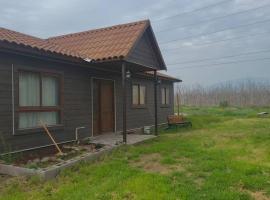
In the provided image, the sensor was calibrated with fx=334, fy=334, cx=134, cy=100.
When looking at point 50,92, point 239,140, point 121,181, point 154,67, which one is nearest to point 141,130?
point 154,67

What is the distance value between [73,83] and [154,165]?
418cm

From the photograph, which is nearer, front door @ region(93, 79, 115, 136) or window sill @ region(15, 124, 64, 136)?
window sill @ region(15, 124, 64, 136)

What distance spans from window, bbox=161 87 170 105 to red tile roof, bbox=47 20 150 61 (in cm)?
605

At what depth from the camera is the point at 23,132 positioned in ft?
27.3

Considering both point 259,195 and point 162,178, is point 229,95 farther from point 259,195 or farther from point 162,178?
point 259,195

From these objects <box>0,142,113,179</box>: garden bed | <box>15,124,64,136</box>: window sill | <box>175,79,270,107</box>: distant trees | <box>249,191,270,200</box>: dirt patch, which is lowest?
<box>249,191,270,200</box>: dirt patch

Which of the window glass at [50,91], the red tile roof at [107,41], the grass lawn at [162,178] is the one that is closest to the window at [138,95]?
the red tile roof at [107,41]

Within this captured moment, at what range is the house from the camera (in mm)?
8031

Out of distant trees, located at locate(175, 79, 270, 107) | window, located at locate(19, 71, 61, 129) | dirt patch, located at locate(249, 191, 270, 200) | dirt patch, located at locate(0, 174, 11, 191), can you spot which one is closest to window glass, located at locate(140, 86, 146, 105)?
window, located at locate(19, 71, 61, 129)

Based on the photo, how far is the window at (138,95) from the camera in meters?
14.9

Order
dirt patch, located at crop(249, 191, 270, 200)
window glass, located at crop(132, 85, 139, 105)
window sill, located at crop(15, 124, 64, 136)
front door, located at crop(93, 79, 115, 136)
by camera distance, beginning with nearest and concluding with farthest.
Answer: dirt patch, located at crop(249, 191, 270, 200), window sill, located at crop(15, 124, 64, 136), front door, located at crop(93, 79, 115, 136), window glass, located at crop(132, 85, 139, 105)

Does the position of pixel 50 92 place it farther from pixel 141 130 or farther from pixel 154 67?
pixel 141 130

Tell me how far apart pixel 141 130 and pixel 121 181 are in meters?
8.62

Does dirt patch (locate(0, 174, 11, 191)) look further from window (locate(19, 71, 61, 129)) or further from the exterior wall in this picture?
window (locate(19, 71, 61, 129))
